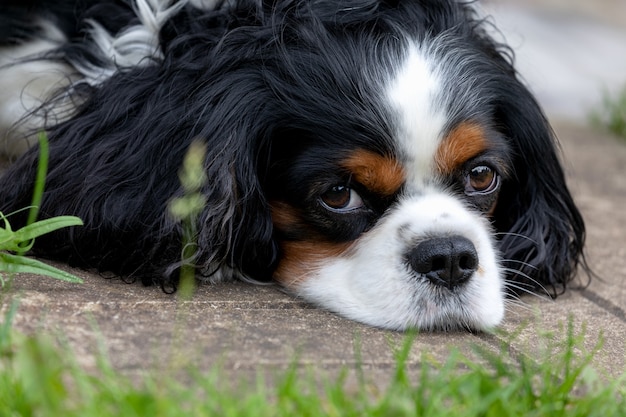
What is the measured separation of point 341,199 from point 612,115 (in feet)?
14.3

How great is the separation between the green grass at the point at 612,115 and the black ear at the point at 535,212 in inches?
130

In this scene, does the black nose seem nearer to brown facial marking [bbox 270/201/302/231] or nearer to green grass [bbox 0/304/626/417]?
brown facial marking [bbox 270/201/302/231]

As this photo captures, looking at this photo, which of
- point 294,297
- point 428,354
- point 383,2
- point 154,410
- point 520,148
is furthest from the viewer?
point 520,148

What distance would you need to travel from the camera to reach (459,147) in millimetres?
2955

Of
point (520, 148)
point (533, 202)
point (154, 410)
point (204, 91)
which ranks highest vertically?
point (204, 91)

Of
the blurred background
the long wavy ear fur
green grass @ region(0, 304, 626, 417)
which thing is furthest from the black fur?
the blurred background

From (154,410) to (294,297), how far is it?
120 cm

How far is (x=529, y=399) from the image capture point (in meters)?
2.12

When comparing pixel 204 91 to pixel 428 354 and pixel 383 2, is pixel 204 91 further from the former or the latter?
pixel 428 354

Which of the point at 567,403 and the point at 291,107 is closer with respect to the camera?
the point at 567,403

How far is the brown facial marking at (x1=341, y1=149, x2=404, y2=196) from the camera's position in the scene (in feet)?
9.39

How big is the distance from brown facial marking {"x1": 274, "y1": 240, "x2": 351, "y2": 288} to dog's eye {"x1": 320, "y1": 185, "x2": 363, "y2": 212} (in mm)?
114

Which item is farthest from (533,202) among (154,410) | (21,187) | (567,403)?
(154,410)

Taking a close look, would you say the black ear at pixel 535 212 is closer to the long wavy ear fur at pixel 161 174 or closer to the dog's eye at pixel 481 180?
the dog's eye at pixel 481 180
